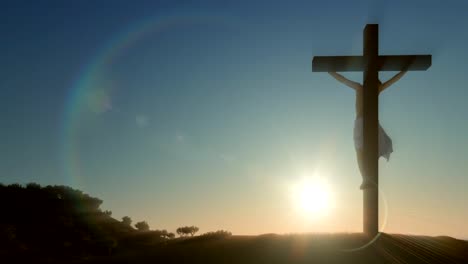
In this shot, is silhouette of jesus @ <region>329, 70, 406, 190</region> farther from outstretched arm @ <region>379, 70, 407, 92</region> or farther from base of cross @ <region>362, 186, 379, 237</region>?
base of cross @ <region>362, 186, 379, 237</region>

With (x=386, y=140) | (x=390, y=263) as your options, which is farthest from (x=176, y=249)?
(x=386, y=140)

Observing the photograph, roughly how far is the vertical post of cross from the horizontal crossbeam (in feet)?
0.52

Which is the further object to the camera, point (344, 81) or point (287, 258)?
point (344, 81)

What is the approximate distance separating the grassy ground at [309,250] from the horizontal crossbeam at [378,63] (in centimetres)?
338

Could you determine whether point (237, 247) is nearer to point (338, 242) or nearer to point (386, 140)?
point (338, 242)

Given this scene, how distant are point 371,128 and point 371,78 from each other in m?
1.04

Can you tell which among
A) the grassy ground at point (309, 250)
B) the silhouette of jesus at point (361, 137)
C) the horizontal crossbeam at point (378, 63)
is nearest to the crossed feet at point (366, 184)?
the silhouette of jesus at point (361, 137)

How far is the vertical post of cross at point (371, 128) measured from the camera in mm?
10602

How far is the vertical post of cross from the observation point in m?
10.6

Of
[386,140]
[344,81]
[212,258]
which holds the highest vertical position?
[344,81]

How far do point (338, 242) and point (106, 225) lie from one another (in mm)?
38173

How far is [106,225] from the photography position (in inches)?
1799

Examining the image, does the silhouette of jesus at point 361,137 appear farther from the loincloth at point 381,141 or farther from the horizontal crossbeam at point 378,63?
the horizontal crossbeam at point 378,63

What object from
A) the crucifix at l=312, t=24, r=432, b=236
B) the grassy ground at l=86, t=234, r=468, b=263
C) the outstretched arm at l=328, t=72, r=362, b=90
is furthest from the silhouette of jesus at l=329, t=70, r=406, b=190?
the grassy ground at l=86, t=234, r=468, b=263
